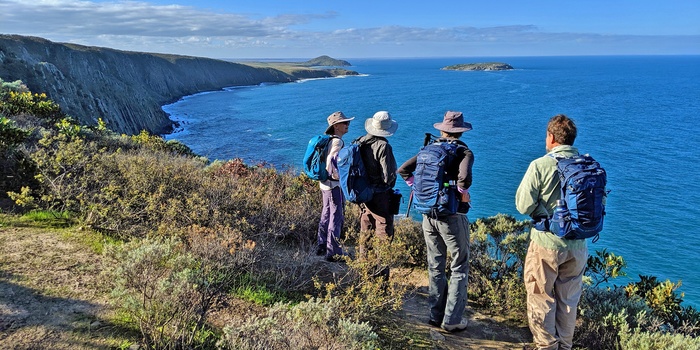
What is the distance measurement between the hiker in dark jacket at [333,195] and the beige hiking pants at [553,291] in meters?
2.32

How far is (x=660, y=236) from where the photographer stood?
1889cm

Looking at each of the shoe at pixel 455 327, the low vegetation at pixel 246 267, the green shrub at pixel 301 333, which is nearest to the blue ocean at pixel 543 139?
the low vegetation at pixel 246 267

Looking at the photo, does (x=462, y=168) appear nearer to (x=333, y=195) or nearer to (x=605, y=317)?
(x=333, y=195)

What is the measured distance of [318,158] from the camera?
5.35 meters

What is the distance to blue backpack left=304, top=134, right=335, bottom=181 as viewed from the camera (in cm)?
A: 535

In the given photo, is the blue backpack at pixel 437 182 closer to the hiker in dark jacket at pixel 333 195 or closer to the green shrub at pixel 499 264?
the hiker in dark jacket at pixel 333 195

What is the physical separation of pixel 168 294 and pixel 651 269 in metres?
18.1

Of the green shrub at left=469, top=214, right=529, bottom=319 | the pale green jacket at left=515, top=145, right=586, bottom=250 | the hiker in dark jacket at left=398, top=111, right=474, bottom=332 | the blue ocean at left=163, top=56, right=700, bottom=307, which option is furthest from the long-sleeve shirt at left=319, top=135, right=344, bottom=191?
the blue ocean at left=163, top=56, right=700, bottom=307

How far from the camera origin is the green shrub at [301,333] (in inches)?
118

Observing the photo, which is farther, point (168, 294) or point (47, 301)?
point (47, 301)

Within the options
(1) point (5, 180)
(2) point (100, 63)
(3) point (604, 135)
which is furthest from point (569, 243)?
(2) point (100, 63)

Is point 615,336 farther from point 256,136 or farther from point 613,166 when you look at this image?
point 256,136

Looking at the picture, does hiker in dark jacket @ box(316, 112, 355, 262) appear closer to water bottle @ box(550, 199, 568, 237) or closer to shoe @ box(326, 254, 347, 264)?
shoe @ box(326, 254, 347, 264)

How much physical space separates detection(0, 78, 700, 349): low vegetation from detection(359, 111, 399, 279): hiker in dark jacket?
0.24m
